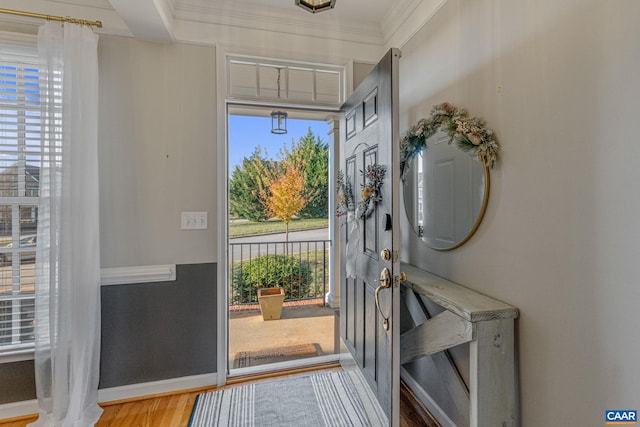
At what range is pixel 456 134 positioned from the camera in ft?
4.69

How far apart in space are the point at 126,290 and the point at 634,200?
97.0 inches

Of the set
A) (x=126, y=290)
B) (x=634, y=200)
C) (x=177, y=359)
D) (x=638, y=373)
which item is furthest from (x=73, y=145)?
(x=638, y=373)

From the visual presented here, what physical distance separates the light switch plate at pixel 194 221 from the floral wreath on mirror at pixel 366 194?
3.08ft

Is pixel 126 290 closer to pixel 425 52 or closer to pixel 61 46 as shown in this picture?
pixel 61 46

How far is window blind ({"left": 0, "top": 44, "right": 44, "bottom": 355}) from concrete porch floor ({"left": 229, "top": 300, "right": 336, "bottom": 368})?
1442 mm

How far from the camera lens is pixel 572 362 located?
1.00 m

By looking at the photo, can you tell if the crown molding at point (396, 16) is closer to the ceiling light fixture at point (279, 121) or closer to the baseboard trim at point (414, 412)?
the ceiling light fixture at point (279, 121)

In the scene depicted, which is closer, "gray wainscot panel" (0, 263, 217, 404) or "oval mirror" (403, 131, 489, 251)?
"oval mirror" (403, 131, 489, 251)

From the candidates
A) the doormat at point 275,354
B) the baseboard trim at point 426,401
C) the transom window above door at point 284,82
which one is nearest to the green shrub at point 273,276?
the doormat at point 275,354

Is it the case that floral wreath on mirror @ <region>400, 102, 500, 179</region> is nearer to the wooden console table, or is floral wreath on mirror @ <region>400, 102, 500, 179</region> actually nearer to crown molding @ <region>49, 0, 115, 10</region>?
the wooden console table

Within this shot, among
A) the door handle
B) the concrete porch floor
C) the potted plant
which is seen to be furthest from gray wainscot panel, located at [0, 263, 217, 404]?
the potted plant

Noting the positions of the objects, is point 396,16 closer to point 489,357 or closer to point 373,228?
point 373,228

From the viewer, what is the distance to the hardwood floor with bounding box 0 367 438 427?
5.57 feet

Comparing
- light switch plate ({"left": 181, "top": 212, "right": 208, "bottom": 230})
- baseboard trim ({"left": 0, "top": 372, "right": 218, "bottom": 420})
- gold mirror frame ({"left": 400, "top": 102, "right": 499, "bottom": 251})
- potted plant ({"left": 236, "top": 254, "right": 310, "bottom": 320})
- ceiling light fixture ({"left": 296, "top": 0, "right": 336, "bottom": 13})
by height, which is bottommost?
baseboard trim ({"left": 0, "top": 372, "right": 218, "bottom": 420})
